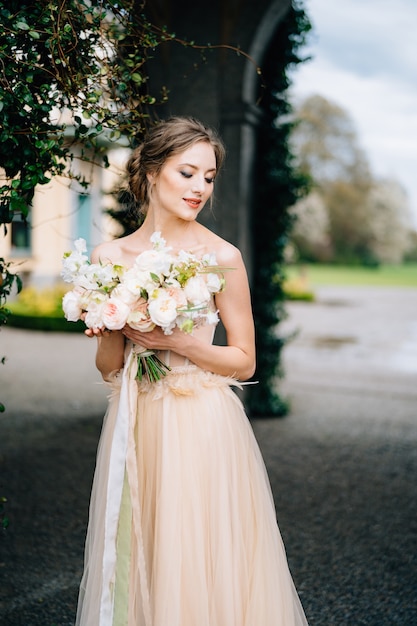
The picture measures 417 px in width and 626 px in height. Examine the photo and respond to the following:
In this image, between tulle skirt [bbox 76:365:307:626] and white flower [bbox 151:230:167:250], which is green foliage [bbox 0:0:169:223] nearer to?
white flower [bbox 151:230:167:250]

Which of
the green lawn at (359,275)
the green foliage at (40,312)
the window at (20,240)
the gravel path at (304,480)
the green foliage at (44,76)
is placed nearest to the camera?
the green foliage at (44,76)

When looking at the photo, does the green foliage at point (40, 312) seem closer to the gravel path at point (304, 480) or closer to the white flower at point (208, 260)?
the gravel path at point (304, 480)

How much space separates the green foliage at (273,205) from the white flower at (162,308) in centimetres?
484

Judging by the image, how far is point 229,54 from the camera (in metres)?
5.95

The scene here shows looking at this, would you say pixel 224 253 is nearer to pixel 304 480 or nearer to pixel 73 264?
pixel 73 264

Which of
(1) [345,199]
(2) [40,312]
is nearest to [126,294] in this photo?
(2) [40,312]

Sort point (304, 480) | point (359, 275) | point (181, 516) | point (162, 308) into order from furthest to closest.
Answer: point (359, 275) → point (304, 480) → point (181, 516) → point (162, 308)

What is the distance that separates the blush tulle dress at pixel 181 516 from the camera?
239 centimetres

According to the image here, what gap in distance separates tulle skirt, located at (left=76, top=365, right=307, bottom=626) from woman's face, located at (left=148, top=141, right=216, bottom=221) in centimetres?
59

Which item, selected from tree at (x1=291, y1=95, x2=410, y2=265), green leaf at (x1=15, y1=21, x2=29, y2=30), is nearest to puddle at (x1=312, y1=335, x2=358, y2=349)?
green leaf at (x1=15, y1=21, x2=29, y2=30)

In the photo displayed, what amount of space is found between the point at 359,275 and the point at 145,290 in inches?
1639

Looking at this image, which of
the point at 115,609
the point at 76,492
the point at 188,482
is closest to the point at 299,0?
the point at 76,492

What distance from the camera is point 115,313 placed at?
7.18 ft

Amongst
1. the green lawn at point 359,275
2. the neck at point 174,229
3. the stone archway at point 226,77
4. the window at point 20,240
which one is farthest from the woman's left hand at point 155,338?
the green lawn at point 359,275
